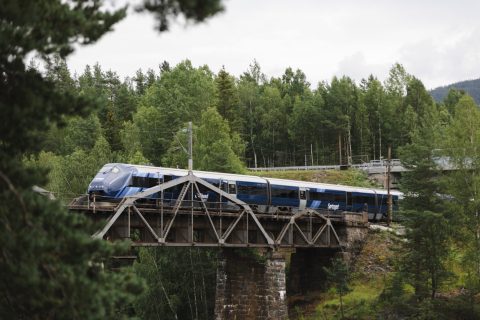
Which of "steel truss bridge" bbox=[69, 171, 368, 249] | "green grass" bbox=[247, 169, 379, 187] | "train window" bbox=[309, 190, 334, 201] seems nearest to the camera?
"steel truss bridge" bbox=[69, 171, 368, 249]

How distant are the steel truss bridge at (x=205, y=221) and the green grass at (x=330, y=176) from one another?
2605 centimetres

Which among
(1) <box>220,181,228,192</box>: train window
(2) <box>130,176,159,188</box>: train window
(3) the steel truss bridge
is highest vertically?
(2) <box>130,176,159,188</box>: train window

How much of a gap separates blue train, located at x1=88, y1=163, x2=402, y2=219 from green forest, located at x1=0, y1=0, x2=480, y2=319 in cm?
336

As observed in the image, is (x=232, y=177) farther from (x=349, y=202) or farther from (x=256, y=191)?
(x=349, y=202)

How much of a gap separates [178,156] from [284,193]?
17136 millimetres

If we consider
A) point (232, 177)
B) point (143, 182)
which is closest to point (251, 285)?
point (232, 177)

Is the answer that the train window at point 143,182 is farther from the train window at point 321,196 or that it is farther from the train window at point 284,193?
the train window at point 321,196

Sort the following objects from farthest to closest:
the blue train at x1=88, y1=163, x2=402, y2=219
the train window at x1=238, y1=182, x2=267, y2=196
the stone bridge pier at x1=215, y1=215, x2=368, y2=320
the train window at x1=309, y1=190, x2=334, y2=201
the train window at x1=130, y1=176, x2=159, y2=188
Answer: the train window at x1=309, y1=190, x2=334, y2=201
the train window at x1=238, y1=182, x2=267, y2=196
the stone bridge pier at x1=215, y1=215, x2=368, y2=320
the blue train at x1=88, y1=163, x2=402, y2=219
the train window at x1=130, y1=176, x2=159, y2=188

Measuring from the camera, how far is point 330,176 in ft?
244

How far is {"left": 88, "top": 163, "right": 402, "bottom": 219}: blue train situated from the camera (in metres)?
36.2

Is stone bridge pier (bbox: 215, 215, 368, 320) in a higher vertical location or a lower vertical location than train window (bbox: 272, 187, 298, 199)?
lower

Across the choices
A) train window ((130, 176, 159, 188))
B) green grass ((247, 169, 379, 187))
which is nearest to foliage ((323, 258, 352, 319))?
train window ((130, 176, 159, 188))

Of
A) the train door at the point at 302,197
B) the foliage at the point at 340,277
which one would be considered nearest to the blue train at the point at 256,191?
the train door at the point at 302,197

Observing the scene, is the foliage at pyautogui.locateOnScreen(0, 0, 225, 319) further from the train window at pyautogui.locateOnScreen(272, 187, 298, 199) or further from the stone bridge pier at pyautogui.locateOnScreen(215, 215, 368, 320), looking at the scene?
the train window at pyautogui.locateOnScreen(272, 187, 298, 199)
